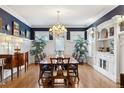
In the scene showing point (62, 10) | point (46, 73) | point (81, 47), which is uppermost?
point (62, 10)

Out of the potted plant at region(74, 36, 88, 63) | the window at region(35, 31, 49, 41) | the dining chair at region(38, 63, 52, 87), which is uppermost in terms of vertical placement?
the window at region(35, 31, 49, 41)

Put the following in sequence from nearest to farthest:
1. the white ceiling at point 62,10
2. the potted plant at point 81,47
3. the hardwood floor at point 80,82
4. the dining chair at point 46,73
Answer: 1. the hardwood floor at point 80,82
2. the dining chair at point 46,73
3. the white ceiling at point 62,10
4. the potted plant at point 81,47

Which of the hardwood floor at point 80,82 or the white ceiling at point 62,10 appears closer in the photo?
the hardwood floor at point 80,82

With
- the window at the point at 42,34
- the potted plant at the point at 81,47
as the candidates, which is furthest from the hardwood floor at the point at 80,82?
the window at the point at 42,34

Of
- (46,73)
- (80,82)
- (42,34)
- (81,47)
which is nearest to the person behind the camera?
(80,82)

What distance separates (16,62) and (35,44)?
570cm

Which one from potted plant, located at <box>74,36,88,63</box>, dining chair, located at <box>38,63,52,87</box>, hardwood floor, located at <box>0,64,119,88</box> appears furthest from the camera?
potted plant, located at <box>74,36,88,63</box>

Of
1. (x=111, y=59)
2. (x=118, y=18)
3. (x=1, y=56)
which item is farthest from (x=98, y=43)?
(x=1, y=56)

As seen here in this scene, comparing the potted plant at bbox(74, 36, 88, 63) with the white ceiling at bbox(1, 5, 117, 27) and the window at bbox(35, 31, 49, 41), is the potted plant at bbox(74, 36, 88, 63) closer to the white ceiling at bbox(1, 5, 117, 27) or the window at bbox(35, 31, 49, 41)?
the window at bbox(35, 31, 49, 41)

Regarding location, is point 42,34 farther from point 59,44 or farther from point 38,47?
point 38,47

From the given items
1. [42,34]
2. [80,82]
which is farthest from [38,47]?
[80,82]

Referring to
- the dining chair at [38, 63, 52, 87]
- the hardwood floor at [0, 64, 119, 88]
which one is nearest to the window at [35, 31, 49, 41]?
the hardwood floor at [0, 64, 119, 88]

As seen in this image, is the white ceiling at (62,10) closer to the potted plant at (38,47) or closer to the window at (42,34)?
the potted plant at (38,47)

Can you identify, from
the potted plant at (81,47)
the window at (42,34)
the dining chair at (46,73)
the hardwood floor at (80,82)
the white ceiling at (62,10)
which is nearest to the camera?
the hardwood floor at (80,82)
